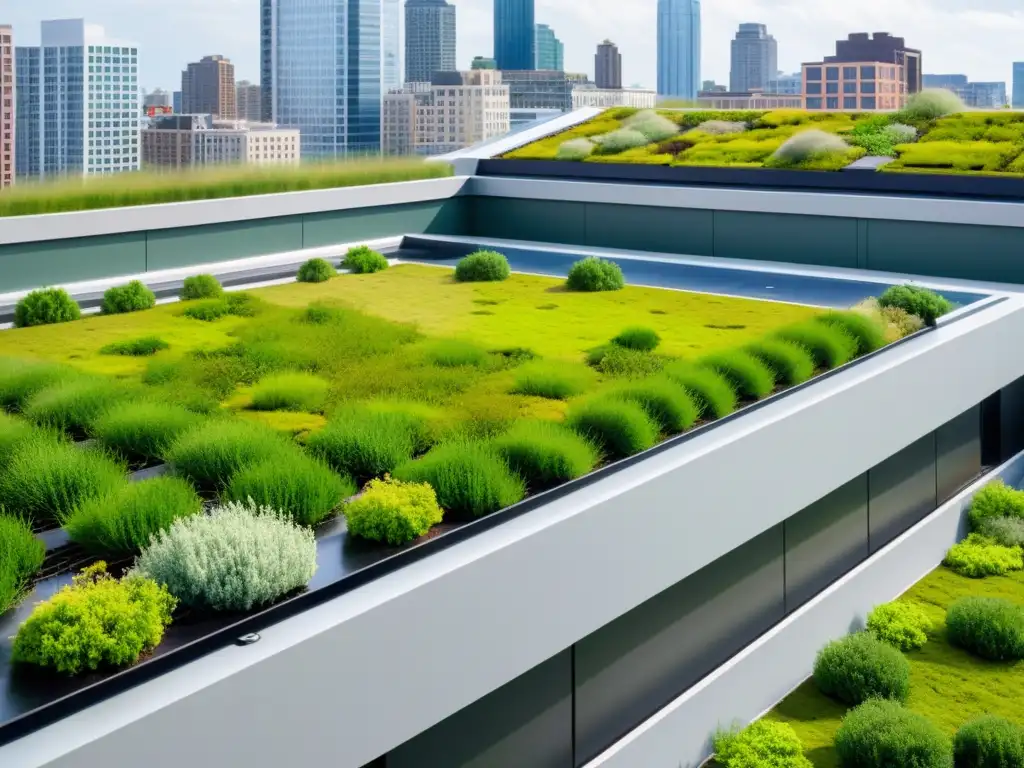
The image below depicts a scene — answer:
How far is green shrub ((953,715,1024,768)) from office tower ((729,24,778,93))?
144107 mm

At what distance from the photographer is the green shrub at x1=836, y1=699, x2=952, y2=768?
6.09 meters

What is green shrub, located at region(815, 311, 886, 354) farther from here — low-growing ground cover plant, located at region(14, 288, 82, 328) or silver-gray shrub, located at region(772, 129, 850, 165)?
low-growing ground cover plant, located at region(14, 288, 82, 328)

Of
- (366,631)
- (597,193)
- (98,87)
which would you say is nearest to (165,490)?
(366,631)

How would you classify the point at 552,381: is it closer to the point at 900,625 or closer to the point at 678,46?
the point at 900,625

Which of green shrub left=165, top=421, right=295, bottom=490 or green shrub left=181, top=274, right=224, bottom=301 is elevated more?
green shrub left=181, top=274, right=224, bottom=301

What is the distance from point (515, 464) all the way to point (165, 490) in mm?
1522

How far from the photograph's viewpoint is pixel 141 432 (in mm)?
5375

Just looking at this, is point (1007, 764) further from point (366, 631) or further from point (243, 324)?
point (243, 324)

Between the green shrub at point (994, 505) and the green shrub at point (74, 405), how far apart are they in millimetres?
6462

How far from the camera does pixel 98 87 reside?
6950 centimetres

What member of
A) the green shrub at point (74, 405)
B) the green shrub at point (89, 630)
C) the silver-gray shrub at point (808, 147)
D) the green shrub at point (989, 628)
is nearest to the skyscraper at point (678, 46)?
the silver-gray shrub at point (808, 147)

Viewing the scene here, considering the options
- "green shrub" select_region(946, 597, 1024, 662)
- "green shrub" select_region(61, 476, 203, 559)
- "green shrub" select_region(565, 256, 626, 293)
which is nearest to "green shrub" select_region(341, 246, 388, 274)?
"green shrub" select_region(565, 256, 626, 293)

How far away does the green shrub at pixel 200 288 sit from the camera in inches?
368

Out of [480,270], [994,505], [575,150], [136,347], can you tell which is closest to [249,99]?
[575,150]
